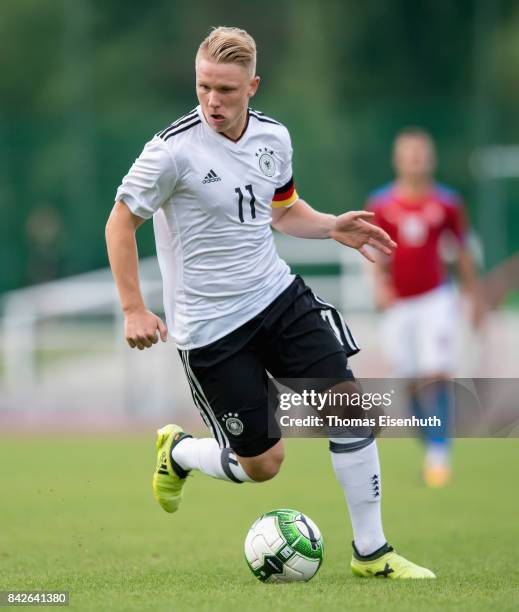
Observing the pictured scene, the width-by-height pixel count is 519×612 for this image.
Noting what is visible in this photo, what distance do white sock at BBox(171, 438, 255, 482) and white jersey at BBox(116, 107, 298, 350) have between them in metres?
0.56

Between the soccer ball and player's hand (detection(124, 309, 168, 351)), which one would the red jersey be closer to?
the soccer ball

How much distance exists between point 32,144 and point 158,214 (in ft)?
54.8

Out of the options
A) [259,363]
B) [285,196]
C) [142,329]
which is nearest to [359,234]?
[285,196]

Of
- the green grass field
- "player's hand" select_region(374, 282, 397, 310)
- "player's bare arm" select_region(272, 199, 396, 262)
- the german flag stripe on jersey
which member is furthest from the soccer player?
"player's hand" select_region(374, 282, 397, 310)

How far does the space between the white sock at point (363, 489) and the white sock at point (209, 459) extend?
1.61 ft

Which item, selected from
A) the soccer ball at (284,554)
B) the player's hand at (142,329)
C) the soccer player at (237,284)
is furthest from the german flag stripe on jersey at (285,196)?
the soccer ball at (284,554)

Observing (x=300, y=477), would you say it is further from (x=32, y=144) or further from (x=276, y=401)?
(x=32, y=144)

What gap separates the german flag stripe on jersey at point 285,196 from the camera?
→ 5862mm

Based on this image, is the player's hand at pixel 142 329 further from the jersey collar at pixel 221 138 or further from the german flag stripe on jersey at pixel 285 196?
the german flag stripe on jersey at pixel 285 196

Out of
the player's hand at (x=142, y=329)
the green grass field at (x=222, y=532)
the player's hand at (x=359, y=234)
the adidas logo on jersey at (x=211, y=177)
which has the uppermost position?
the adidas logo on jersey at (x=211, y=177)

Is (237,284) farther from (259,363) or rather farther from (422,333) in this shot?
(422,333)

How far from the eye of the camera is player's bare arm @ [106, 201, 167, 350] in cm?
512

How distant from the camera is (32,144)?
2177cm

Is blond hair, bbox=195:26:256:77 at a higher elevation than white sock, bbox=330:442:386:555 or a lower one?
higher
